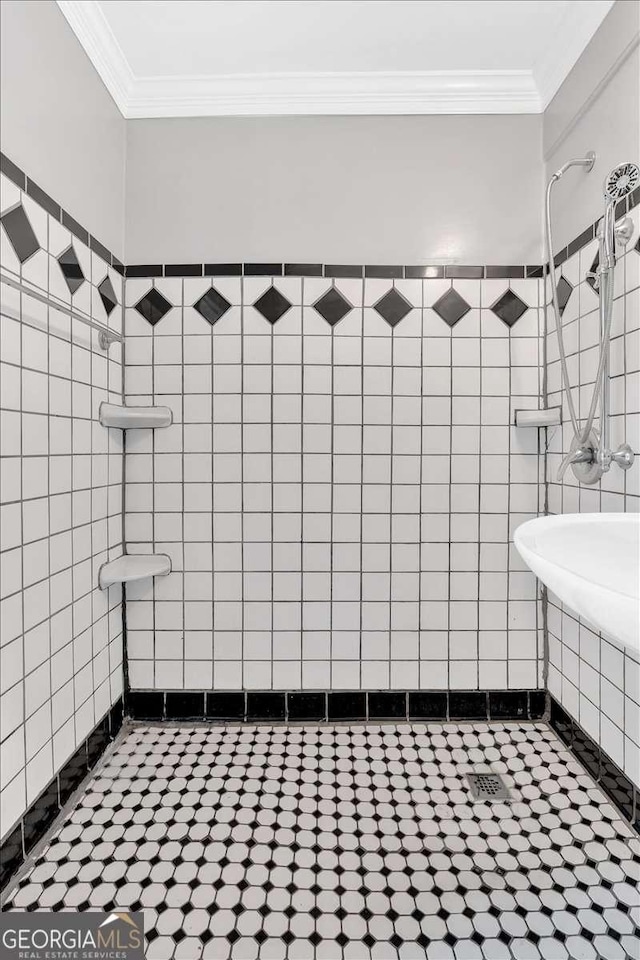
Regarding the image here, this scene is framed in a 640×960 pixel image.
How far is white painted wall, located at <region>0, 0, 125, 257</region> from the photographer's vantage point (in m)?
1.16

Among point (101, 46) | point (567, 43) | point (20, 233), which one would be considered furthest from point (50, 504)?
point (567, 43)

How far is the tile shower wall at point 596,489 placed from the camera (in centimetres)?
129

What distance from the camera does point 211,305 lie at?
68.9 inches

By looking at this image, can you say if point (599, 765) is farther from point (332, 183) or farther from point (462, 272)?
point (332, 183)

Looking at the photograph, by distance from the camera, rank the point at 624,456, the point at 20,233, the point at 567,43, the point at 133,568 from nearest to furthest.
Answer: the point at 20,233 < the point at 624,456 < the point at 567,43 < the point at 133,568

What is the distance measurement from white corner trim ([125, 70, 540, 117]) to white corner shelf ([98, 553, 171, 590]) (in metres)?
1.46

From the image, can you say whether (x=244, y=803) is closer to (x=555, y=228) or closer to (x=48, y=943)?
(x=48, y=943)

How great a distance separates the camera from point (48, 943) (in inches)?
39.4

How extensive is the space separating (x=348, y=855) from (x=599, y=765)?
28.9 inches

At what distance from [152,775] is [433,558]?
3.48 ft

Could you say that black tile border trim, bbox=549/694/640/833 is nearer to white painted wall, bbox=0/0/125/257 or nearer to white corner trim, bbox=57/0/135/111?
white painted wall, bbox=0/0/125/257

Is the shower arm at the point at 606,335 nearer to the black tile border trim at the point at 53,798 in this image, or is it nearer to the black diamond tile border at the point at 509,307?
the black diamond tile border at the point at 509,307

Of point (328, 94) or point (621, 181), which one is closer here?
point (621, 181)

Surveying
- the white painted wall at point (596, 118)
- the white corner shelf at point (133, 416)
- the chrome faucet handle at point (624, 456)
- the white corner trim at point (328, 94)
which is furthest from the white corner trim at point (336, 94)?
the chrome faucet handle at point (624, 456)
